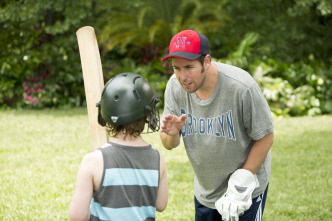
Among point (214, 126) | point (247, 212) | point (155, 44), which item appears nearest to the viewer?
point (214, 126)

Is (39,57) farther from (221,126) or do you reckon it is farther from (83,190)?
(83,190)

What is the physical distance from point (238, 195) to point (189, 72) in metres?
0.77

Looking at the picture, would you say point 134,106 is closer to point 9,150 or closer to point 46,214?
point 46,214

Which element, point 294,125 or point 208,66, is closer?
point 208,66

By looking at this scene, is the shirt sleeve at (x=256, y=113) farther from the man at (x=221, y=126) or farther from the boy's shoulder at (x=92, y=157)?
the boy's shoulder at (x=92, y=157)

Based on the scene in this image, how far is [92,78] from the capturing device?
98.7 inches

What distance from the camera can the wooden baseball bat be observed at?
2482mm

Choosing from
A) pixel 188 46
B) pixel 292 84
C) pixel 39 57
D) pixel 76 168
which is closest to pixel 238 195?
pixel 188 46

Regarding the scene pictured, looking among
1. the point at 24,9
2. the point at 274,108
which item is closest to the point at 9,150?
the point at 24,9

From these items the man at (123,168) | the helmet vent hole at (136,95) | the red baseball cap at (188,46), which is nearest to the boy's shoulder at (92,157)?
the man at (123,168)

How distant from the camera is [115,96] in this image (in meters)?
2.10

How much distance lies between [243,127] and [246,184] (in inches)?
13.5

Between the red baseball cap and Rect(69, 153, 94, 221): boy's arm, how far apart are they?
901 mm

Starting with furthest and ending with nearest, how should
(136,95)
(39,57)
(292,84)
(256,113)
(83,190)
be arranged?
1. (39,57)
2. (292,84)
3. (256,113)
4. (136,95)
5. (83,190)
